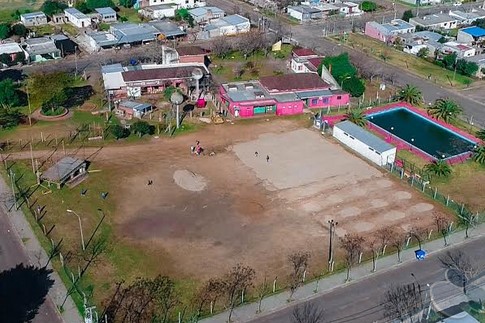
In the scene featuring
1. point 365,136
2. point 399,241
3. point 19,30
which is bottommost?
point 399,241

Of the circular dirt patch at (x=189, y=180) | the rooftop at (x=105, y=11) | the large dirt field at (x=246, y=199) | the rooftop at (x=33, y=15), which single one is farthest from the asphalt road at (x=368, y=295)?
the rooftop at (x=33, y=15)

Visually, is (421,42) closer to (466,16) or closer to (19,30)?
(466,16)

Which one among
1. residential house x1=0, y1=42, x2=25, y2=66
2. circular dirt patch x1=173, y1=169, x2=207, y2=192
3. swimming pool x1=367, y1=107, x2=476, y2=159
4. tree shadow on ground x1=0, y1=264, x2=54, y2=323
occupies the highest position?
residential house x1=0, y1=42, x2=25, y2=66

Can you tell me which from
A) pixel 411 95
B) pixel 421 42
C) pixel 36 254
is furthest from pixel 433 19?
pixel 36 254

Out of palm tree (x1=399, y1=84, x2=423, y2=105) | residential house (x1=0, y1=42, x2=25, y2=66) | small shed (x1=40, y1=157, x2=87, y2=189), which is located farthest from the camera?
residential house (x1=0, y1=42, x2=25, y2=66)

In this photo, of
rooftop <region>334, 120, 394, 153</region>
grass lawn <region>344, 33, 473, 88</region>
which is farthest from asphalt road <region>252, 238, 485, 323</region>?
grass lawn <region>344, 33, 473, 88</region>

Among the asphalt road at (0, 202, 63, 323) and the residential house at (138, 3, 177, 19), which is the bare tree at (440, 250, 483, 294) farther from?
the residential house at (138, 3, 177, 19)

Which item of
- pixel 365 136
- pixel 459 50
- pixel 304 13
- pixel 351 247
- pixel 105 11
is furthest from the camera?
pixel 304 13

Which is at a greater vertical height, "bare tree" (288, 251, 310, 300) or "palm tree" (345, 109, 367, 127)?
"palm tree" (345, 109, 367, 127)
